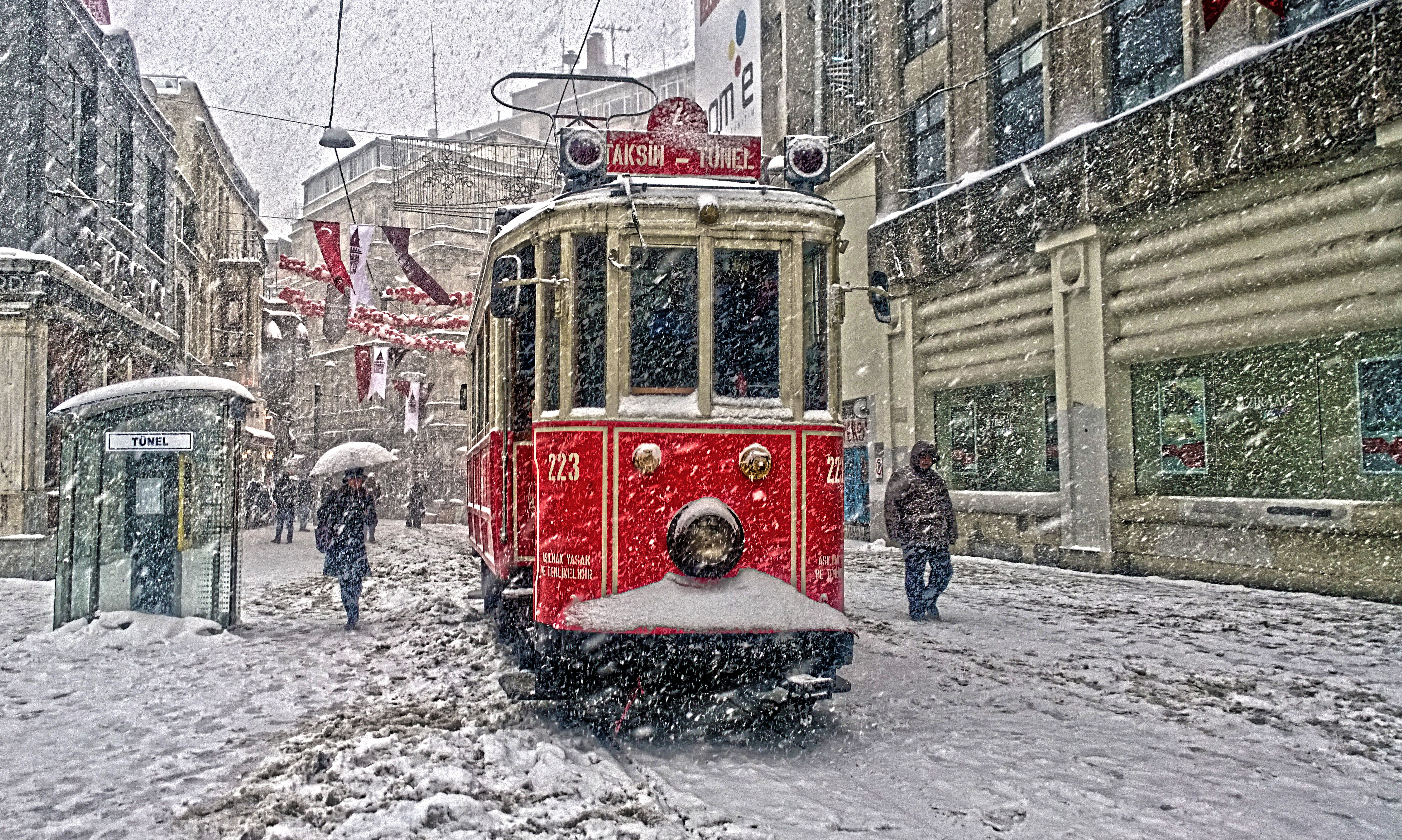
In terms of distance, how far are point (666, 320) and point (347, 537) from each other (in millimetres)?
5616

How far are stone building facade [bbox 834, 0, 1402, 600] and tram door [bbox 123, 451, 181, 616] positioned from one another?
11.0m

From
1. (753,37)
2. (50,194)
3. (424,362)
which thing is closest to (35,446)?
(50,194)

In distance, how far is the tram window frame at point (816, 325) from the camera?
238 inches

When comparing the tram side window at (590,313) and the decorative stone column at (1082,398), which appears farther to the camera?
the decorative stone column at (1082,398)

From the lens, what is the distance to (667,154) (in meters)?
6.41

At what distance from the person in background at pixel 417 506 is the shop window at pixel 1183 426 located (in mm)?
20745

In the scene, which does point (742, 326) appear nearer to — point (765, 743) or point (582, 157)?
point (582, 157)

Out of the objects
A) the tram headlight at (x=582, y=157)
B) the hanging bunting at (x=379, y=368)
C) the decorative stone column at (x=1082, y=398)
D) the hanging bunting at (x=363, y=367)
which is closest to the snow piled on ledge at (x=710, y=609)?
the tram headlight at (x=582, y=157)

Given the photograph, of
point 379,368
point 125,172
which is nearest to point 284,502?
point 379,368

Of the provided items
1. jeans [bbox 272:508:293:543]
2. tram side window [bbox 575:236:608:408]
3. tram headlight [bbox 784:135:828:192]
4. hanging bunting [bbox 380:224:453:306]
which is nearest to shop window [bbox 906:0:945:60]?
hanging bunting [bbox 380:224:453:306]

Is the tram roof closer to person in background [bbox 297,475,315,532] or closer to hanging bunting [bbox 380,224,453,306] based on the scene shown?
hanging bunting [bbox 380,224,453,306]

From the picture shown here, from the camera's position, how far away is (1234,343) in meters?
11.9

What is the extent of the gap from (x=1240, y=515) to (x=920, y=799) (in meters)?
→ 8.59

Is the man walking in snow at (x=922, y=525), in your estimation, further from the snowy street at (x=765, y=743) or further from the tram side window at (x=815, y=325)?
the tram side window at (x=815, y=325)
